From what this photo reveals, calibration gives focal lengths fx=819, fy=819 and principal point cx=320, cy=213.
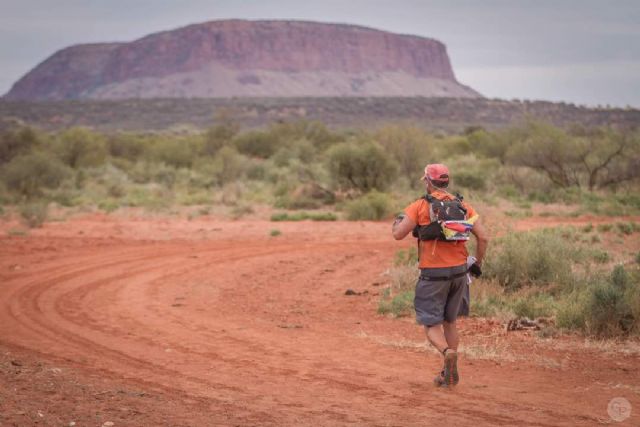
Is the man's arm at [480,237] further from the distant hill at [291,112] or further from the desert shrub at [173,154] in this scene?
the distant hill at [291,112]

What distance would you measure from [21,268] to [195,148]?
3382cm

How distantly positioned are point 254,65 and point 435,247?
549 feet

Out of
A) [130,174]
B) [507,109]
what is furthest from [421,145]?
[507,109]

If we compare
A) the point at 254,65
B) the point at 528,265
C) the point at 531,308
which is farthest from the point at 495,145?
the point at 254,65

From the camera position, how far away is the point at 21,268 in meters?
15.1

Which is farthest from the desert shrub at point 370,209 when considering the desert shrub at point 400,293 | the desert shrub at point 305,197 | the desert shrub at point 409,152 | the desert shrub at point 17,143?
the desert shrub at point 17,143

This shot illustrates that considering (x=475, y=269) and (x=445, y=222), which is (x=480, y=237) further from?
(x=445, y=222)

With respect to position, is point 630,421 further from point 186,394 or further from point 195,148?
point 195,148

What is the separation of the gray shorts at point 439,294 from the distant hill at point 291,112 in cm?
7169

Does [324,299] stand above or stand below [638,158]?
below

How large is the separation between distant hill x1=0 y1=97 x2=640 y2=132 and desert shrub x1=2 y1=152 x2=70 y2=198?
50.4m

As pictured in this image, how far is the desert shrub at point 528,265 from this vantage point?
12.1 m

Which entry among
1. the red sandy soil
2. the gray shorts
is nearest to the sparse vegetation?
the red sandy soil

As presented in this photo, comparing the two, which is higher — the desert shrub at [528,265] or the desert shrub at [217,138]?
the desert shrub at [217,138]
